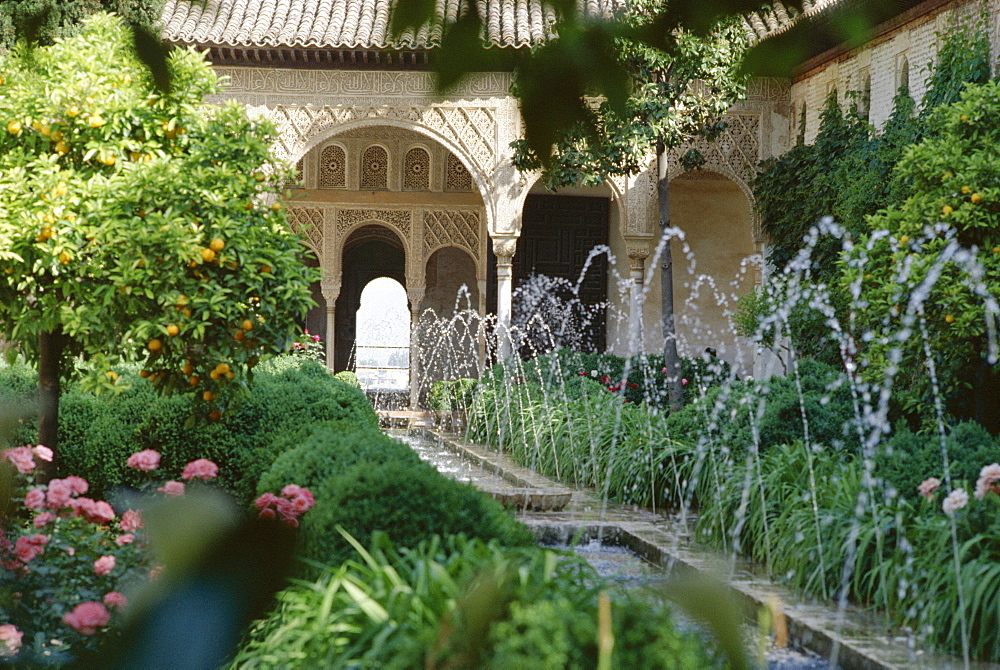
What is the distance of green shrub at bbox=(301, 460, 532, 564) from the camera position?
324cm

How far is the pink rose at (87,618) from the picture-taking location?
297 centimetres

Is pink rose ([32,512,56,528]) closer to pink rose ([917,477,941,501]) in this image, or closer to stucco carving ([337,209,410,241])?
pink rose ([917,477,941,501])

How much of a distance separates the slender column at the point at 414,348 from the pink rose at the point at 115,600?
12790 mm

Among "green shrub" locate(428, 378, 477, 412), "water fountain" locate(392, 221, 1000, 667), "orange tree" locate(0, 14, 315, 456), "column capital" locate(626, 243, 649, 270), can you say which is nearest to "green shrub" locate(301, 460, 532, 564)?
"orange tree" locate(0, 14, 315, 456)

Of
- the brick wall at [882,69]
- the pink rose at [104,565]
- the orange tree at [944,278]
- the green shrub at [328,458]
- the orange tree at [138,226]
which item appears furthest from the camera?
the brick wall at [882,69]

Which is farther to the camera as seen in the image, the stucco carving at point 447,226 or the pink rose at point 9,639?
the stucco carving at point 447,226

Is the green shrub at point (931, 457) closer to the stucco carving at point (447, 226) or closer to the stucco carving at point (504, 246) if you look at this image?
the stucco carving at point (504, 246)

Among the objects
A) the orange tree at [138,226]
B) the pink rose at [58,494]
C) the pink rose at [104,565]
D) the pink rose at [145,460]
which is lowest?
the pink rose at [104,565]

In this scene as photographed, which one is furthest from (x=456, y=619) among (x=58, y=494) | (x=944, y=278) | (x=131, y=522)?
(x=944, y=278)

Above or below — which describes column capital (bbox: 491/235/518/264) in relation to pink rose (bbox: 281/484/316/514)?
above

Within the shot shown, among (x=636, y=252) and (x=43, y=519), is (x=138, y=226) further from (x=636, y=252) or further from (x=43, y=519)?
(x=636, y=252)

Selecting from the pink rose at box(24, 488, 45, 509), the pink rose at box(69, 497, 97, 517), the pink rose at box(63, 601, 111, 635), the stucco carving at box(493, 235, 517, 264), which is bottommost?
the pink rose at box(63, 601, 111, 635)

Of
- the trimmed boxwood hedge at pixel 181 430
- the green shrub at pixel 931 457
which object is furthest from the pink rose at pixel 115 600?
the green shrub at pixel 931 457

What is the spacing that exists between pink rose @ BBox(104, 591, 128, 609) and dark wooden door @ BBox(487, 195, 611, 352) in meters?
13.3
